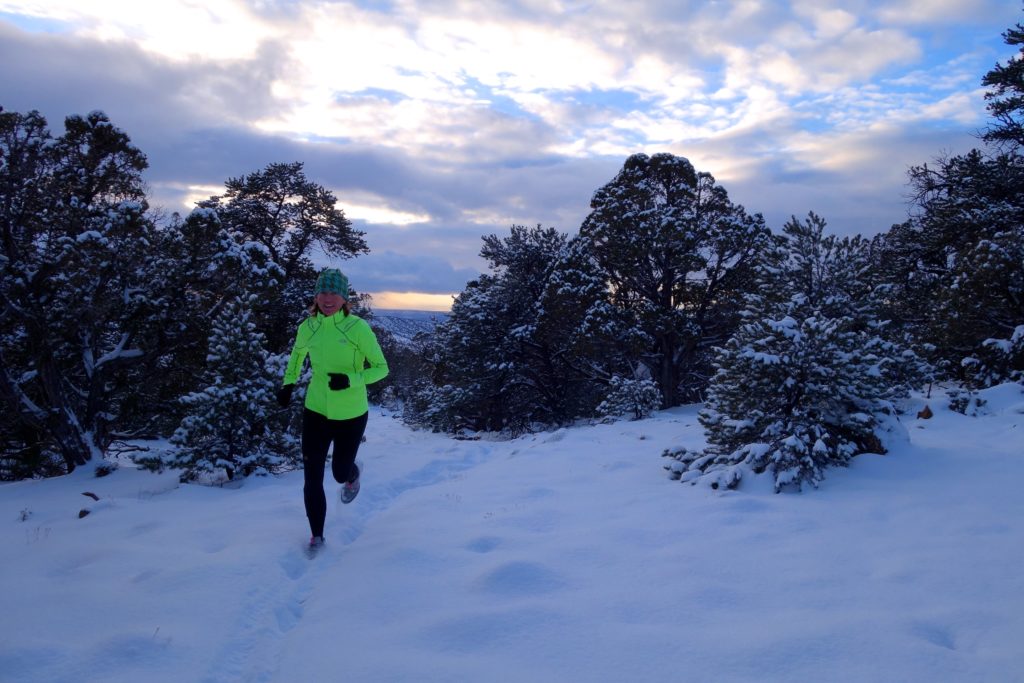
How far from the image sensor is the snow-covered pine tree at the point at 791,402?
5.27m

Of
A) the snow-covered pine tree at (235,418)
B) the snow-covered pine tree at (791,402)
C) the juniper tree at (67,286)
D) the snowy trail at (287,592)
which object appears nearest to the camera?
the snowy trail at (287,592)

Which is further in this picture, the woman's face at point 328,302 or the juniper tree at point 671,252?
the juniper tree at point 671,252

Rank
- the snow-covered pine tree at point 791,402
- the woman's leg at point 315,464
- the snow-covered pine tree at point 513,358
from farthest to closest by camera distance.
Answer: the snow-covered pine tree at point 513,358, the snow-covered pine tree at point 791,402, the woman's leg at point 315,464

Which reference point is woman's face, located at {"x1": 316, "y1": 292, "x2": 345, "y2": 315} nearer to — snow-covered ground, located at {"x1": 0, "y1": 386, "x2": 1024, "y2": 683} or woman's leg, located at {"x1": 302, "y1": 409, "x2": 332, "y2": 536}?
woman's leg, located at {"x1": 302, "y1": 409, "x2": 332, "y2": 536}

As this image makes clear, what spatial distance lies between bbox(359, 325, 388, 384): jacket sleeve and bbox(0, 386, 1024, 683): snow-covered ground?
1280mm

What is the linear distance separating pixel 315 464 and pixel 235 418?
155 inches

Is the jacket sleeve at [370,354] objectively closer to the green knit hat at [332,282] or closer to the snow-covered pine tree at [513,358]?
the green knit hat at [332,282]

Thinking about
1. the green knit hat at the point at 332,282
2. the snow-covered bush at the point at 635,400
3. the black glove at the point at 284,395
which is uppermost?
the green knit hat at the point at 332,282

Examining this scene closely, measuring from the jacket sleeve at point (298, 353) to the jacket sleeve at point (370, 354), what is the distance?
1.49 ft

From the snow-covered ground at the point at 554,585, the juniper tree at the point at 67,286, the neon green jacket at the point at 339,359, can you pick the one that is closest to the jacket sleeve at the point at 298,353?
the neon green jacket at the point at 339,359

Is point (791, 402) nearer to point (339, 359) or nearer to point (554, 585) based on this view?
point (554, 585)

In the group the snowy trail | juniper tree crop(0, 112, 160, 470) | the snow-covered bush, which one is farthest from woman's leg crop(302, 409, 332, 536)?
the snow-covered bush

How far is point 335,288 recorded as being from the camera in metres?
4.53

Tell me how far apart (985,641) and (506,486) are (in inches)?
167
